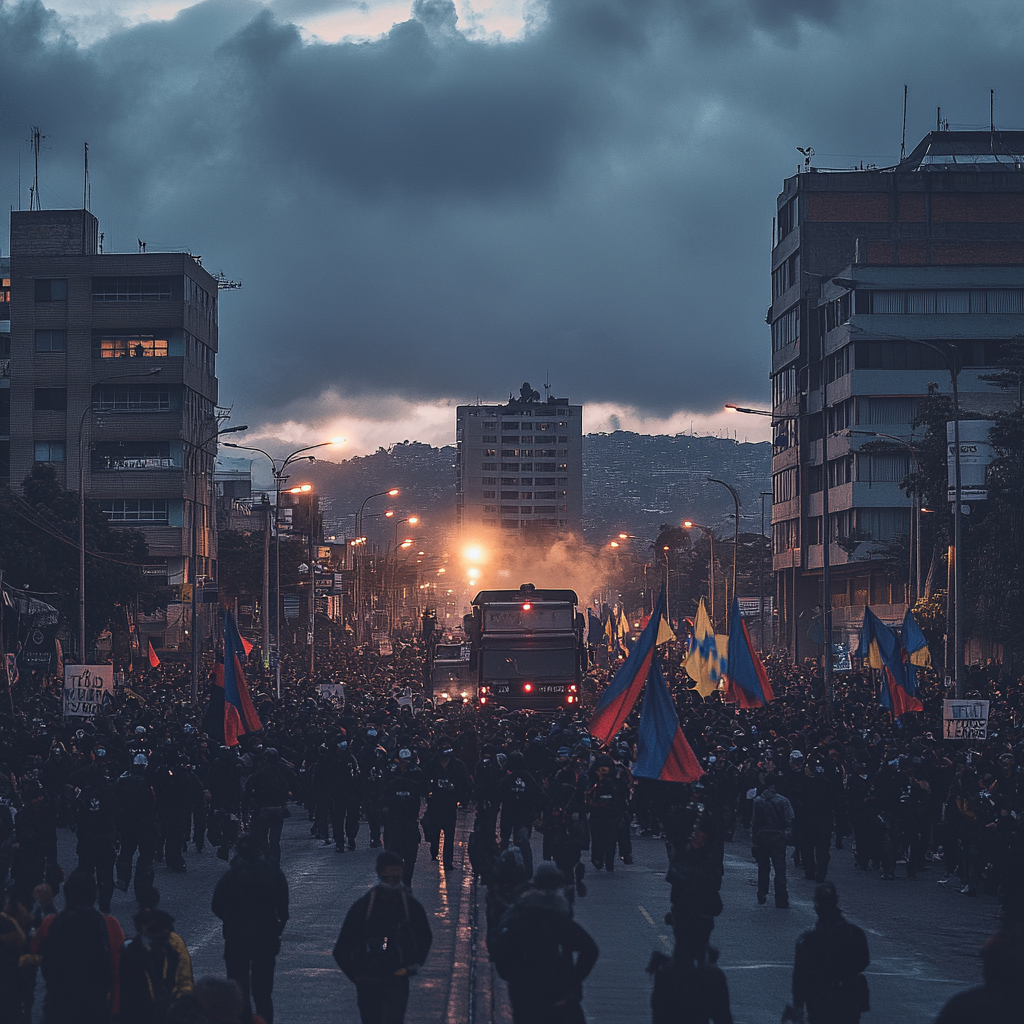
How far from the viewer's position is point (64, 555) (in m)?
55.8

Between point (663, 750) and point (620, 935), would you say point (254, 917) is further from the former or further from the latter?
point (663, 750)

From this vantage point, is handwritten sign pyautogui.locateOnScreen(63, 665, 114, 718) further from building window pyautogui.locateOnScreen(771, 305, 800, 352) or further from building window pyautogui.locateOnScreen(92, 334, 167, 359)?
building window pyautogui.locateOnScreen(771, 305, 800, 352)

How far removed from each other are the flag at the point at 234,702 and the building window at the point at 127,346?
62.1 metres

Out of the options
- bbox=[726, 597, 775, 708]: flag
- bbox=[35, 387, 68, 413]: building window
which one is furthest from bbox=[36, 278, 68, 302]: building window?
bbox=[726, 597, 775, 708]: flag

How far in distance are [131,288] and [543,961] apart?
8200cm

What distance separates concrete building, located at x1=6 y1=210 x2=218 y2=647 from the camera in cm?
8500

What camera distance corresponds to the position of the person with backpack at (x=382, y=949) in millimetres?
8938

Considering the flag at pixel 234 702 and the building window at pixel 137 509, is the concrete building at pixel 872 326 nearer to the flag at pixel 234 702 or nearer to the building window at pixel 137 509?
the building window at pixel 137 509

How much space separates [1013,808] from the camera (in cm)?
1912

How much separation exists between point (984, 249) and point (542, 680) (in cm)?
6131

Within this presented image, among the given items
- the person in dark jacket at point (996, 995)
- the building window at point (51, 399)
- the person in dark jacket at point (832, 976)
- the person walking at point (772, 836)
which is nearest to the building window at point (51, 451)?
the building window at point (51, 399)

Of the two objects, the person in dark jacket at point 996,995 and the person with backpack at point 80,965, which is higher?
the person in dark jacket at point 996,995

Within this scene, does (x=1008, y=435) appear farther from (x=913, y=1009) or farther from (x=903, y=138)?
(x=903, y=138)

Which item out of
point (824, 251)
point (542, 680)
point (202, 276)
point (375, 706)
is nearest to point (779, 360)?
point (824, 251)
